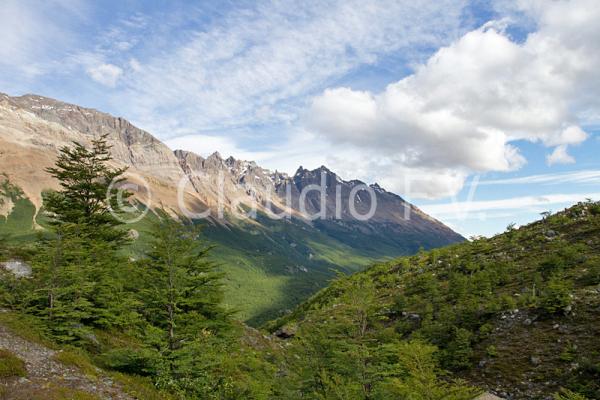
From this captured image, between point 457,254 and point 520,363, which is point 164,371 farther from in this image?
point 457,254

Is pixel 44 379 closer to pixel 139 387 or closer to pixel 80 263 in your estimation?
pixel 139 387

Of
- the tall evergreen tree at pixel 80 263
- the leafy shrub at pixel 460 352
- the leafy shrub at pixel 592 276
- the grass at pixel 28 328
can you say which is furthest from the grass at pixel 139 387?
the leafy shrub at pixel 592 276

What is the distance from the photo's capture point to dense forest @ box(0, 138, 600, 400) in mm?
15703

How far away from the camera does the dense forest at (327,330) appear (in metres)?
15.7

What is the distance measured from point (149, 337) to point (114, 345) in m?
8.68

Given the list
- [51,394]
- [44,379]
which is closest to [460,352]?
[51,394]

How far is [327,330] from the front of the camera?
1712 centimetres

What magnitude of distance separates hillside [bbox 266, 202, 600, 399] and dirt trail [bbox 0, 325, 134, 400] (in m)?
9.33

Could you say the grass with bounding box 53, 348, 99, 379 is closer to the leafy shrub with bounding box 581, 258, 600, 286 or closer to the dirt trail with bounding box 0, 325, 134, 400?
the dirt trail with bounding box 0, 325, 134, 400

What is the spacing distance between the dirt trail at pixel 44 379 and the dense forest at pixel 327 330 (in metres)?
0.64

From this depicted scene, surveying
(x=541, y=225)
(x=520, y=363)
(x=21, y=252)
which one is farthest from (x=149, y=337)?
(x=541, y=225)

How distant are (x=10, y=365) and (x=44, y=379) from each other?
65.2 inches

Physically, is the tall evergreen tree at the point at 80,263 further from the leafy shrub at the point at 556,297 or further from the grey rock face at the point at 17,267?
the leafy shrub at the point at 556,297

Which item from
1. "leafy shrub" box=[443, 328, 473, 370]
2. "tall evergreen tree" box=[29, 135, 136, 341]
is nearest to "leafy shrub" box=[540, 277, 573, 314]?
"leafy shrub" box=[443, 328, 473, 370]
